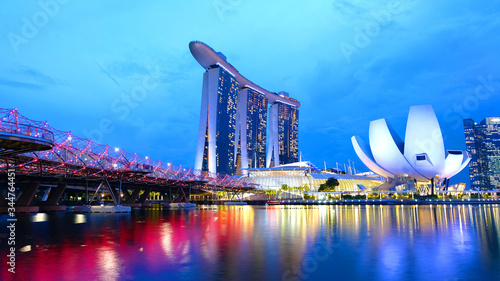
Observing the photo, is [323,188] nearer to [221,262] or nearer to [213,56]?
[213,56]

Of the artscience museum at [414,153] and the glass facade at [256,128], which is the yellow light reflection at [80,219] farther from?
the glass facade at [256,128]

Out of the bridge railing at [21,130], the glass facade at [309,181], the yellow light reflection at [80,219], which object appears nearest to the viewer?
the bridge railing at [21,130]

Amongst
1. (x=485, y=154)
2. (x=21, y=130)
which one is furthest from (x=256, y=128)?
(x=21, y=130)

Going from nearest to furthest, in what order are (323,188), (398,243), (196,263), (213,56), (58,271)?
(58,271) < (196,263) < (398,243) < (323,188) < (213,56)

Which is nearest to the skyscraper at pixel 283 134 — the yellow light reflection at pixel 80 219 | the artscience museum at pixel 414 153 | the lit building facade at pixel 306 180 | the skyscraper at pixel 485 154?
the lit building facade at pixel 306 180

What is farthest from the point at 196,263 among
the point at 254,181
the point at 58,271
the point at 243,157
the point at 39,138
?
the point at 243,157

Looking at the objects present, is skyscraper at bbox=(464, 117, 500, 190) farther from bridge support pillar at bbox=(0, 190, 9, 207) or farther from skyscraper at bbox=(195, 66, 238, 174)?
bridge support pillar at bbox=(0, 190, 9, 207)
